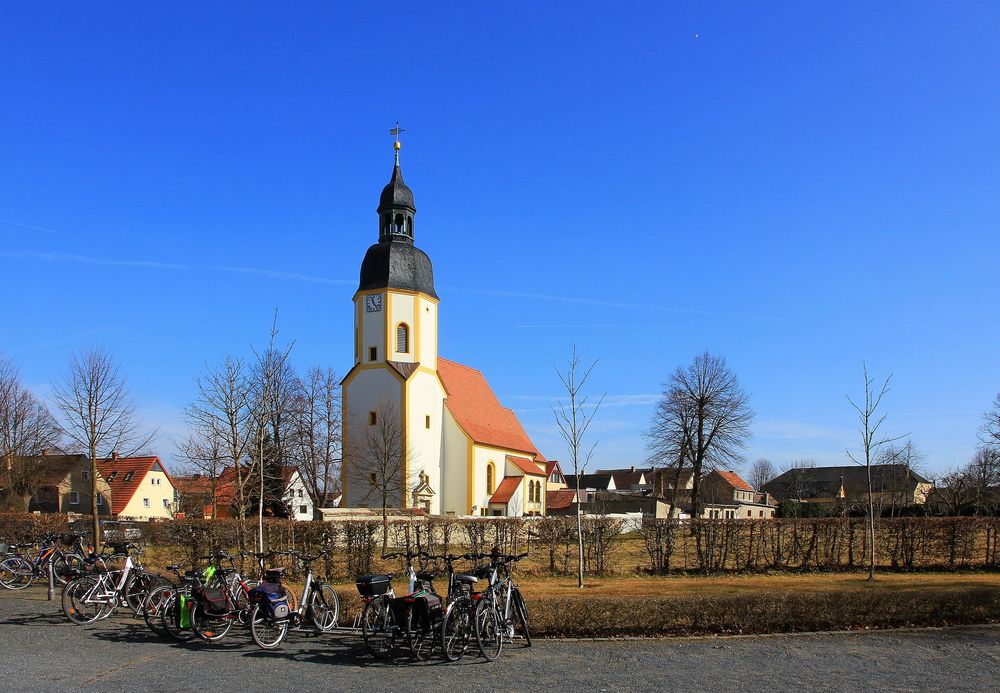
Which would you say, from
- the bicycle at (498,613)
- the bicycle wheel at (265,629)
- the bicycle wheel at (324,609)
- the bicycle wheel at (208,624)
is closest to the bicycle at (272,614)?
the bicycle wheel at (265,629)

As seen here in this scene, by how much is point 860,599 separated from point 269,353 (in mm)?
14658

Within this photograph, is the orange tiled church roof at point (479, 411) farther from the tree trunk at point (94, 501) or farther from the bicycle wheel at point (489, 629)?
the bicycle wheel at point (489, 629)

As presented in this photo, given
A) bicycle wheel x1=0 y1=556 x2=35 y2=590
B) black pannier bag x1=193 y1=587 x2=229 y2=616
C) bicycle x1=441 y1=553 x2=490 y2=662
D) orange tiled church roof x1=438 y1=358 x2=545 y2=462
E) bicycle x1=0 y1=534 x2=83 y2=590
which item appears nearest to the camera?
bicycle x1=441 y1=553 x2=490 y2=662

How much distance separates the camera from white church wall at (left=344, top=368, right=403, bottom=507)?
43.8 m

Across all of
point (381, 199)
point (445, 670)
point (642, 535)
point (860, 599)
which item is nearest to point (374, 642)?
point (445, 670)

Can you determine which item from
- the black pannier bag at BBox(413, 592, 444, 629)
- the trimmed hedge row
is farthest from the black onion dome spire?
the black pannier bag at BBox(413, 592, 444, 629)

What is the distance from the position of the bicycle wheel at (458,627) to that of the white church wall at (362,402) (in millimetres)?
34675

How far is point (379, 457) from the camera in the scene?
137 feet

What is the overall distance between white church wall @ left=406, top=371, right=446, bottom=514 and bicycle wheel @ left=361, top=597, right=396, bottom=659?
34.3m

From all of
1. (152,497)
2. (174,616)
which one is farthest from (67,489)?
(174,616)

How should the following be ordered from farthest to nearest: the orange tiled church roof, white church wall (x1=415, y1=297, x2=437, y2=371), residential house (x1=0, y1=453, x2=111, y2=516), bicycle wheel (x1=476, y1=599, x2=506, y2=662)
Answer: residential house (x1=0, y1=453, x2=111, y2=516)
the orange tiled church roof
white church wall (x1=415, y1=297, x2=437, y2=371)
bicycle wheel (x1=476, y1=599, x2=506, y2=662)

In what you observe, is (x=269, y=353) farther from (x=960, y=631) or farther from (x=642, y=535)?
(x=960, y=631)

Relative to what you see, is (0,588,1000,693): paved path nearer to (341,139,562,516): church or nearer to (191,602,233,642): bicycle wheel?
(191,602,233,642): bicycle wheel

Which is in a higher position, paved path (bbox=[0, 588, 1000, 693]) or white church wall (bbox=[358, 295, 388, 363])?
white church wall (bbox=[358, 295, 388, 363])
